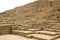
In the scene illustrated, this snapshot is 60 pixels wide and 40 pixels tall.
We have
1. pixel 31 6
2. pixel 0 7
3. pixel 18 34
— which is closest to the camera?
pixel 18 34

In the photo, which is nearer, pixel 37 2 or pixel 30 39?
pixel 30 39

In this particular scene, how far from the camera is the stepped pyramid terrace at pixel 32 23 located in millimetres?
3764

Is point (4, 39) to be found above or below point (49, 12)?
below

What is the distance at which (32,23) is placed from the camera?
15.9 ft

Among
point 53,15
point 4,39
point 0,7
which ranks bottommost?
point 4,39

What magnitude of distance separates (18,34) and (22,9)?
9.93 ft

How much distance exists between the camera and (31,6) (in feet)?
23.8

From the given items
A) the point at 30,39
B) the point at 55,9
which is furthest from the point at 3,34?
the point at 55,9

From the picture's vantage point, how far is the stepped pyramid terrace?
12.4ft

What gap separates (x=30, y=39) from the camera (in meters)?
3.53

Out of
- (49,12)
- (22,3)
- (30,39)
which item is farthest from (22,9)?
(30,39)

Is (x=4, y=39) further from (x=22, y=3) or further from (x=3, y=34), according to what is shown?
(x=22, y=3)

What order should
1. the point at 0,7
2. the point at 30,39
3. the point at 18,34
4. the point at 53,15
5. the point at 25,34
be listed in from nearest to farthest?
the point at 30,39 < the point at 25,34 < the point at 18,34 < the point at 53,15 < the point at 0,7

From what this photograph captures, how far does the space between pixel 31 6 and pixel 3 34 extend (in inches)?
122
